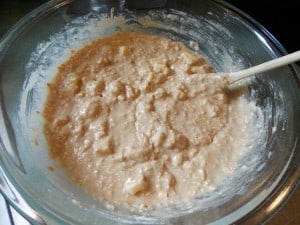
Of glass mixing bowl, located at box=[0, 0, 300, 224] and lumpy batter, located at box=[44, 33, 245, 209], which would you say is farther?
lumpy batter, located at box=[44, 33, 245, 209]

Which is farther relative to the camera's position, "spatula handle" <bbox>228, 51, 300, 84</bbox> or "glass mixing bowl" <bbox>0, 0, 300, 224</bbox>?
"spatula handle" <bbox>228, 51, 300, 84</bbox>

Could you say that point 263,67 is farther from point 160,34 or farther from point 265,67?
point 160,34

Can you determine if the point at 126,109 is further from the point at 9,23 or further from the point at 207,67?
the point at 9,23

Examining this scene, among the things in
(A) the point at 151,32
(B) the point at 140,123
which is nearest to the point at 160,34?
(A) the point at 151,32

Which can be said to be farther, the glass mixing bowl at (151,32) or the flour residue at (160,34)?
the flour residue at (160,34)

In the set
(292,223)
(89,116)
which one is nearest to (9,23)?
(89,116)
